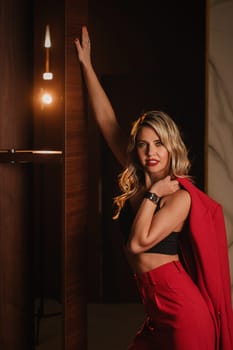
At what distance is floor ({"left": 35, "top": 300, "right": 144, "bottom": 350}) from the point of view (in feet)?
12.9

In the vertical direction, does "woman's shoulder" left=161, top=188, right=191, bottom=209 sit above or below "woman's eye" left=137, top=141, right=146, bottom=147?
below

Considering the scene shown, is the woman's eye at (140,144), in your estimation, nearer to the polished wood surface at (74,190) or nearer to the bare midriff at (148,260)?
the polished wood surface at (74,190)

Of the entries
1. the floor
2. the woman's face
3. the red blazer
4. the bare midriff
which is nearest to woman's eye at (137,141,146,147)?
the woman's face

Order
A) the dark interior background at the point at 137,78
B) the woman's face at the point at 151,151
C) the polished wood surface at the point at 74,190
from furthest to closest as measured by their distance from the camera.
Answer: the dark interior background at the point at 137,78 < the woman's face at the point at 151,151 < the polished wood surface at the point at 74,190

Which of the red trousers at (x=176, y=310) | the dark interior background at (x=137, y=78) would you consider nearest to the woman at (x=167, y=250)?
the red trousers at (x=176, y=310)

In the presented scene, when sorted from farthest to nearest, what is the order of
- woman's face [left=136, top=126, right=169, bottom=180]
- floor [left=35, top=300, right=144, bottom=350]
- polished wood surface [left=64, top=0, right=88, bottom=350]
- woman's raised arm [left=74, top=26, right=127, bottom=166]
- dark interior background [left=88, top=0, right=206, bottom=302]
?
dark interior background [left=88, top=0, right=206, bottom=302], floor [left=35, top=300, right=144, bottom=350], woman's raised arm [left=74, top=26, right=127, bottom=166], woman's face [left=136, top=126, right=169, bottom=180], polished wood surface [left=64, top=0, right=88, bottom=350]

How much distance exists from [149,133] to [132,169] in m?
0.21

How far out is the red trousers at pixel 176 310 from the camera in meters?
2.01

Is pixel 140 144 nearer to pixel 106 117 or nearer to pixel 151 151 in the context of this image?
pixel 151 151

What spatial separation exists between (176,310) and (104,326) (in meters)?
2.50

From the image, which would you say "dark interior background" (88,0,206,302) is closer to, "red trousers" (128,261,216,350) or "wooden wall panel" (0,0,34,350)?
"wooden wall panel" (0,0,34,350)

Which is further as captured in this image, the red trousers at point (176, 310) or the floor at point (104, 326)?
the floor at point (104, 326)

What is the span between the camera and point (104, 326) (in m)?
4.39

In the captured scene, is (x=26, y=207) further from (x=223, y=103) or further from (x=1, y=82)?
(x=223, y=103)
